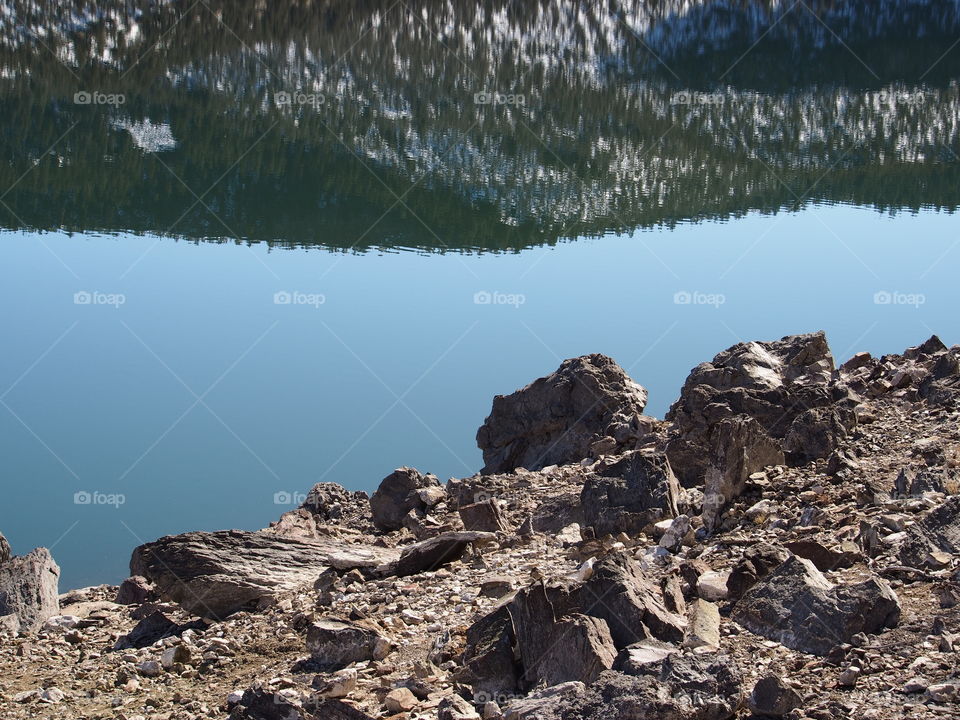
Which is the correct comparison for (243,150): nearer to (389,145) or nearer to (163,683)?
(389,145)

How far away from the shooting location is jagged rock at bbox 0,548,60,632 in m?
11.8

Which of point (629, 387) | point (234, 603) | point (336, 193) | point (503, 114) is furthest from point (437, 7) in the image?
point (234, 603)

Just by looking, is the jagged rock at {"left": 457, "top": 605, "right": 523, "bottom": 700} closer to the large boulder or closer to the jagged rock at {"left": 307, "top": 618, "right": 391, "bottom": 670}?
the large boulder

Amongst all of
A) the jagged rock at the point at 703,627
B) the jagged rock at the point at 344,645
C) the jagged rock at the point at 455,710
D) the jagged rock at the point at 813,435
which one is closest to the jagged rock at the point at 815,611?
the jagged rock at the point at 703,627

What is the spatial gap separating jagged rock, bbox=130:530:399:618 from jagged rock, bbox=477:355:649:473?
4761 mm

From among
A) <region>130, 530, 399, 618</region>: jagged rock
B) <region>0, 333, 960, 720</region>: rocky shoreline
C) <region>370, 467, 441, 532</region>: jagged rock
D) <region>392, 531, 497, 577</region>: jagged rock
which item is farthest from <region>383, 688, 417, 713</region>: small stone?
<region>370, 467, 441, 532</region>: jagged rock

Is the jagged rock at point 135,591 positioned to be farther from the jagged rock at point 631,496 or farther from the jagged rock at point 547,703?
the jagged rock at point 547,703

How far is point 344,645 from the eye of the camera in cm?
834

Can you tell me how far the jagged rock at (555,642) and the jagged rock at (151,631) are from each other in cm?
400

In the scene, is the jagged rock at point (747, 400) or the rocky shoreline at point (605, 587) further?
the jagged rock at point (747, 400)

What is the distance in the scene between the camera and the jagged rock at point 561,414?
1542 centimetres

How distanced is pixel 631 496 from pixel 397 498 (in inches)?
150

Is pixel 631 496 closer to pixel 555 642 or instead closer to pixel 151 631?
pixel 555 642

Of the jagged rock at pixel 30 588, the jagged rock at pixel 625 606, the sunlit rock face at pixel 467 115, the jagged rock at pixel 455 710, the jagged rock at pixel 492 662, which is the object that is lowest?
the jagged rock at pixel 30 588
